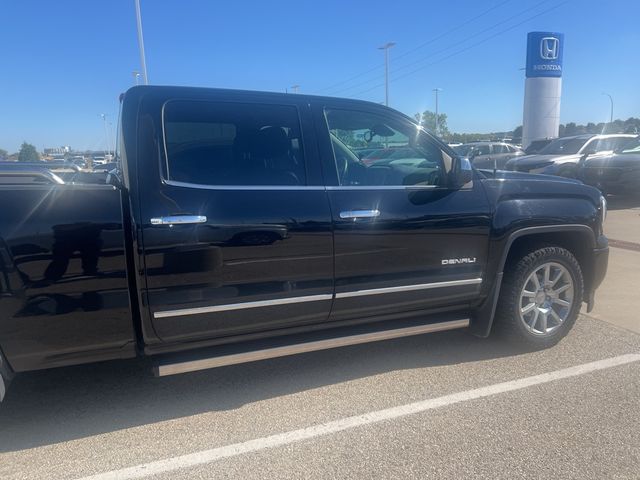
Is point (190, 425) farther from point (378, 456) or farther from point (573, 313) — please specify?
point (573, 313)

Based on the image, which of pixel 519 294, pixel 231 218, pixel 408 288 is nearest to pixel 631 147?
pixel 519 294

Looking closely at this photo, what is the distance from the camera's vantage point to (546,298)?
385 centimetres

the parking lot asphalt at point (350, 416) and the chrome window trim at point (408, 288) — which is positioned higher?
the chrome window trim at point (408, 288)

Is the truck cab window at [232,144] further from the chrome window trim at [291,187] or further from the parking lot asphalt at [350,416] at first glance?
the parking lot asphalt at [350,416]

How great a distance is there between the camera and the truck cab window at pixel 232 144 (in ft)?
9.32

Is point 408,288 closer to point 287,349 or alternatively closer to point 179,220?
point 287,349

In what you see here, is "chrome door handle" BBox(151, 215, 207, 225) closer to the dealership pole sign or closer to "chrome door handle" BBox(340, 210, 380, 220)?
"chrome door handle" BBox(340, 210, 380, 220)

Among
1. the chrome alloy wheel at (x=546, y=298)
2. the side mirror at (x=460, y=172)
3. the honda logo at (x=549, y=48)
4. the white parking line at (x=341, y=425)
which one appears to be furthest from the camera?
the honda logo at (x=549, y=48)

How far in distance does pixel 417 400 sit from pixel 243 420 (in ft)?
3.69

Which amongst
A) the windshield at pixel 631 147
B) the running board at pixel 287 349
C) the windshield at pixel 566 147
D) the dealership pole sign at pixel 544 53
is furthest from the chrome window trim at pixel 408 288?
the dealership pole sign at pixel 544 53

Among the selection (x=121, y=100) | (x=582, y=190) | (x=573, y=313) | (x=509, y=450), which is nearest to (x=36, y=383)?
(x=121, y=100)

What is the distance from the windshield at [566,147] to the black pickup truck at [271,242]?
11.4 m

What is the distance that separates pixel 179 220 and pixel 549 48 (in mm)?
28989

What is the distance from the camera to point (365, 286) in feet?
10.5
